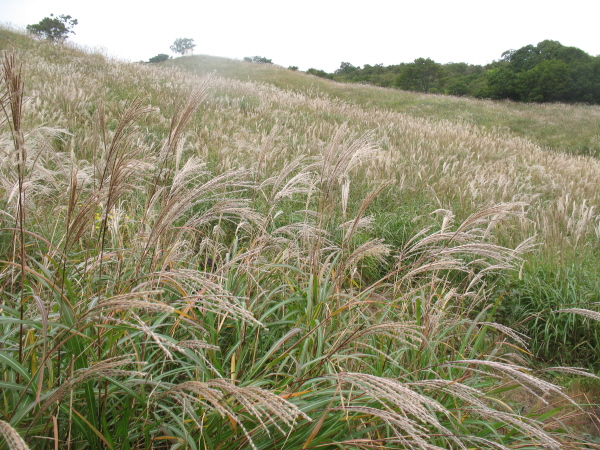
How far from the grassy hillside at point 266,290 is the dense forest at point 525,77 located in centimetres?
4796

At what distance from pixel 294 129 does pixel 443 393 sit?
22.9 ft

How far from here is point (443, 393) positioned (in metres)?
1.88

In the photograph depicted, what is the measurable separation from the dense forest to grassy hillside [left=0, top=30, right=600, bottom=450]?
48.0m

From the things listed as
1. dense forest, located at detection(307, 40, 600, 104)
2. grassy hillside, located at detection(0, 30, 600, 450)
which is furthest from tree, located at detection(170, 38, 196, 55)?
grassy hillside, located at detection(0, 30, 600, 450)

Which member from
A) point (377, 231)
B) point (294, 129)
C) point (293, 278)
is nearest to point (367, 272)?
point (377, 231)

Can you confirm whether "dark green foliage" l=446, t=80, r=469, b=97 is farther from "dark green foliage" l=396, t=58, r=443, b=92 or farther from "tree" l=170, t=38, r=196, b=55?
"tree" l=170, t=38, r=196, b=55

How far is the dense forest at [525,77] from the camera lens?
148 feet

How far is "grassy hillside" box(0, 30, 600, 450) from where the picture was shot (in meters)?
1.25

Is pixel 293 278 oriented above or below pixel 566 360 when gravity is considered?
above

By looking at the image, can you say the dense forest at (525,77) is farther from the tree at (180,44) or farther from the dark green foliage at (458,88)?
the tree at (180,44)

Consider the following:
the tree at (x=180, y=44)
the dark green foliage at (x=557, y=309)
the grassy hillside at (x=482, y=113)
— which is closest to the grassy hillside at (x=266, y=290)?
the dark green foliage at (x=557, y=309)

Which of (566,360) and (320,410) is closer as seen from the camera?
(320,410)

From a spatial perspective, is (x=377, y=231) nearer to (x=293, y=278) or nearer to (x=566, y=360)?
(x=293, y=278)

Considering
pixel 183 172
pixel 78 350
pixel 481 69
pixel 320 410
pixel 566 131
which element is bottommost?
pixel 320 410
